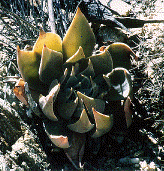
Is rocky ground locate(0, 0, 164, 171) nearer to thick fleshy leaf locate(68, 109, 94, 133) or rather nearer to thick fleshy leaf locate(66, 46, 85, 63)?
thick fleshy leaf locate(68, 109, 94, 133)

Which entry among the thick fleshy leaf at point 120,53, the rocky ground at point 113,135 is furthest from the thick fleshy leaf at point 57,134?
the thick fleshy leaf at point 120,53

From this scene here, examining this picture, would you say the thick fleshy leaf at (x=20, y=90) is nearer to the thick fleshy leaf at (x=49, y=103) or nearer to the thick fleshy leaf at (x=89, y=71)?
the thick fleshy leaf at (x=49, y=103)

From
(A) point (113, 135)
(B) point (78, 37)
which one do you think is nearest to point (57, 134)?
(A) point (113, 135)

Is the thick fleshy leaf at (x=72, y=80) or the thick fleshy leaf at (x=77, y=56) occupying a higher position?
the thick fleshy leaf at (x=77, y=56)

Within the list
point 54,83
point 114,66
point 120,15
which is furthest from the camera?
point 120,15

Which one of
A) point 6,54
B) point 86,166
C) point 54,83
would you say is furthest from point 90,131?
point 6,54

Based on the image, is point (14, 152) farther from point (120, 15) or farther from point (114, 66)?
point (120, 15)

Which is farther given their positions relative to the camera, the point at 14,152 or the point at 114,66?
the point at 114,66
